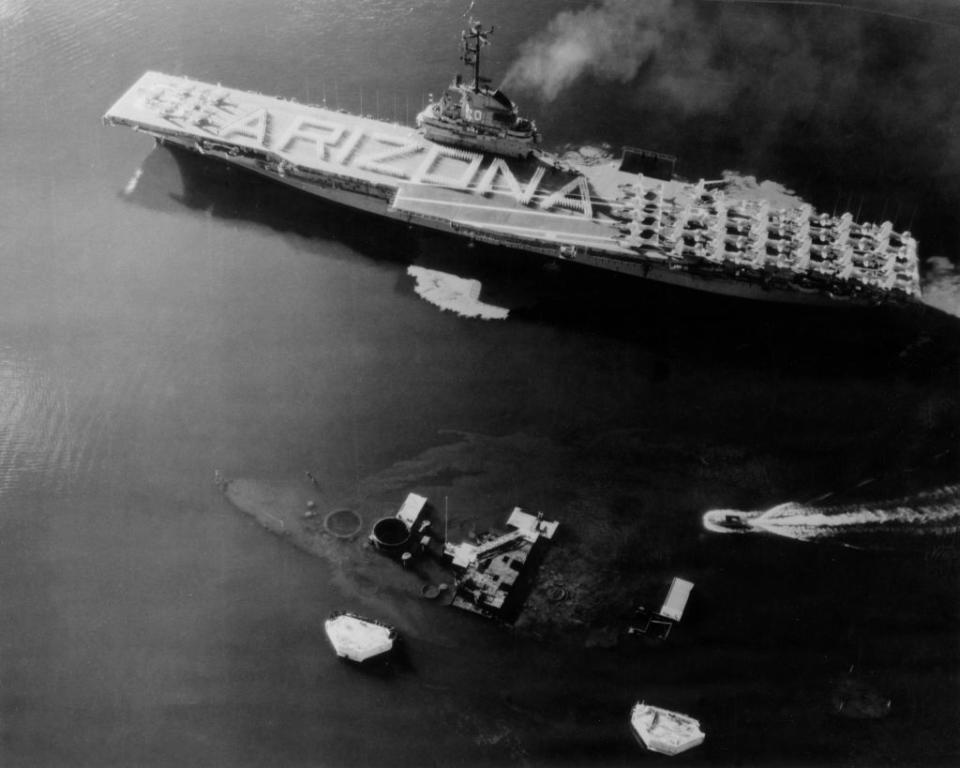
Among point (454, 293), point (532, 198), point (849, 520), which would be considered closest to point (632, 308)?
point (532, 198)

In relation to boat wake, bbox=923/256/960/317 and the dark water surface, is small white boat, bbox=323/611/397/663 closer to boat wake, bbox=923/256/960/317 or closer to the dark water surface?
the dark water surface

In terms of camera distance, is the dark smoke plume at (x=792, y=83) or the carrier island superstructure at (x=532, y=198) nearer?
the carrier island superstructure at (x=532, y=198)

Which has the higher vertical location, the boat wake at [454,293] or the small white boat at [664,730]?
the boat wake at [454,293]

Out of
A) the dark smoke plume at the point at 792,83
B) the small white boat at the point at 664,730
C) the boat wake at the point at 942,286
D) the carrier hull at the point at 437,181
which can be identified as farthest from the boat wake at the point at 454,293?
the boat wake at the point at 942,286

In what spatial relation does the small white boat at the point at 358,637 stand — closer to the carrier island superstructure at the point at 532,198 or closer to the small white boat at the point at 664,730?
the small white boat at the point at 664,730

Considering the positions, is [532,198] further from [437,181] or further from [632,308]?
[632,308]

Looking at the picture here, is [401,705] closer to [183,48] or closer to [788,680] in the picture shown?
[788,680]
